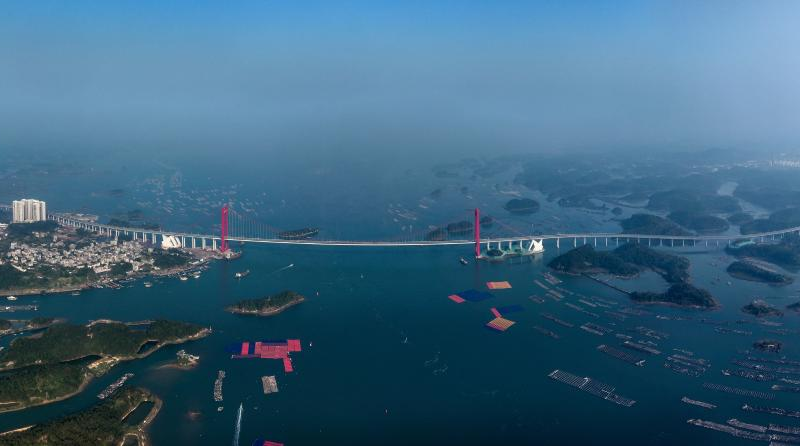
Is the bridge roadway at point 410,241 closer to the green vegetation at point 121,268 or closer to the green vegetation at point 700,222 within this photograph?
the green vegetation at point 700,222

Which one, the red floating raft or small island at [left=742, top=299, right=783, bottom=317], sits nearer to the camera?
small island at [left=742, top=299, right=783, bottom=317]

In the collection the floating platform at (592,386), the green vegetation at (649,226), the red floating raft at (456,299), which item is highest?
the green vegetation at (649,226)

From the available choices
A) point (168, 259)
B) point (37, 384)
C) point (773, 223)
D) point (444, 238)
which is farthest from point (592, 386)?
point (773, 223)

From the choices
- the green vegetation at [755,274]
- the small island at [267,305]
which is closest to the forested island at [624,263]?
the green vegetation at [755,274]

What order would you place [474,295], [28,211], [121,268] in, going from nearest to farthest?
[474,295], [121,268], [28,211]

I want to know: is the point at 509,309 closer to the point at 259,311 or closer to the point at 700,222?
the point at 259,311

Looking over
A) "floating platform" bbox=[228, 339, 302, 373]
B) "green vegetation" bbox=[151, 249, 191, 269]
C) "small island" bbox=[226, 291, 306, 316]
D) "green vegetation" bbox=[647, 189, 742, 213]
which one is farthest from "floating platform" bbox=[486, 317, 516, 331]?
"green vegetation" bbox=[647, 189, 742, 213]

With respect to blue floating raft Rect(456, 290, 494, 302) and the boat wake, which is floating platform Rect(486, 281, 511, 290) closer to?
blue floating raft Rect(456, 290, 494, 302)
